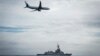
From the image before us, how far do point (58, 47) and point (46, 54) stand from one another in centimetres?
827

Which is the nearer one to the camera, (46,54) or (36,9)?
(36,9)

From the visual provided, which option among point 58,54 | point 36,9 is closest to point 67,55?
point 58,54

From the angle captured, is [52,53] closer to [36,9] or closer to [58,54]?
[58,54]

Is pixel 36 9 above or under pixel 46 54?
above

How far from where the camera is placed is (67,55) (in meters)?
109

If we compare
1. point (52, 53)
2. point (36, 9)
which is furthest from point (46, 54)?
point (36, 9)

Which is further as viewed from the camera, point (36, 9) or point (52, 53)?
point (52, 53)

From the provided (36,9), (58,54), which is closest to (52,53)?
(58,54)

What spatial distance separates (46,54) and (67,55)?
12394mm

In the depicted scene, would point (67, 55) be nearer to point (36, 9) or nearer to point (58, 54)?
point (58, 54)

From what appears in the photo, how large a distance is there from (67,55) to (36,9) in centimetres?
5308

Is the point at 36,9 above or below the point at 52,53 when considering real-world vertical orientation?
above

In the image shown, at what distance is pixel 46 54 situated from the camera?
360ft

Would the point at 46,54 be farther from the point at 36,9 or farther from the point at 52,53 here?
the point at 36,9
